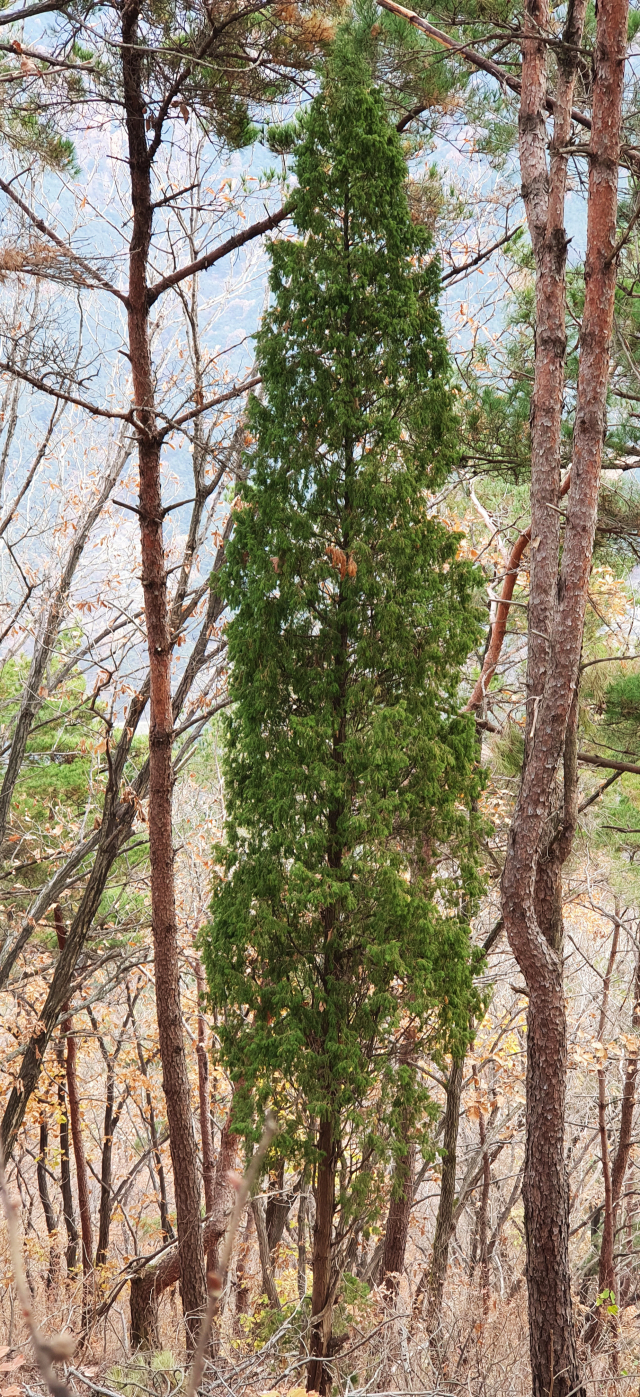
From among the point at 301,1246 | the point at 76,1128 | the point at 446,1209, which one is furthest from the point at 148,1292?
the point at 446,1209

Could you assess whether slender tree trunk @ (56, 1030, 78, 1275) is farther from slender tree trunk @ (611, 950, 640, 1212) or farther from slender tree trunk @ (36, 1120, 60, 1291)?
slender tree trunk @ (611, 950, 640, 1212)

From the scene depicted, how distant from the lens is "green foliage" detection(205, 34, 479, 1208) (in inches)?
184

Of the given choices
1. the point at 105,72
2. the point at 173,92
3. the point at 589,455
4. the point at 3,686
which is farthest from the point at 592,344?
the point at 3,686

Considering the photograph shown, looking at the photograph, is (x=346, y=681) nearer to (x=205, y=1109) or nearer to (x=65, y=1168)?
(x=205, y=1109)

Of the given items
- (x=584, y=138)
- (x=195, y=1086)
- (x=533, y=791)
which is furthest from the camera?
(x=195, y=1086)

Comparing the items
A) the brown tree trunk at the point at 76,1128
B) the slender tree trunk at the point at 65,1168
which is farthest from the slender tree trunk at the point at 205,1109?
the slender tree trunk at the point at 65,1168

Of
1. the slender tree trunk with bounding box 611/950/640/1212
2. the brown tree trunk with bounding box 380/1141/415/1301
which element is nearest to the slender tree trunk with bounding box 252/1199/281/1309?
the brown tree trunk with bounding box 380/1141/415/1301

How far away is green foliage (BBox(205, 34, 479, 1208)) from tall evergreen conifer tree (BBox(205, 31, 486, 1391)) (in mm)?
12

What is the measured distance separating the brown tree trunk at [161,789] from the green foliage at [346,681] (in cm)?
80

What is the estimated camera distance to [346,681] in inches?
201

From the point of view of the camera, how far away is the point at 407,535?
4.90 meters

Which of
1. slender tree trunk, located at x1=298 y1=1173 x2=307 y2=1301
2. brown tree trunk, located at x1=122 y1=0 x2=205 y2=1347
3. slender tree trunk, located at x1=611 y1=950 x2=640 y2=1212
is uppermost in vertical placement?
brown tree trunk, located at x1=122 y1=0 x2=205 y2=1347

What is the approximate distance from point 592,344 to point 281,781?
268cm

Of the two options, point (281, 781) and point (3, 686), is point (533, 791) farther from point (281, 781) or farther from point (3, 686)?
point (3, 686)
